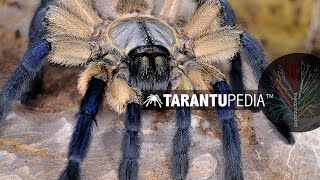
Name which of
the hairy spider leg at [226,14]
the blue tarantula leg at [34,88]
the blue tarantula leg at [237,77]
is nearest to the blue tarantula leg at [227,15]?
the hairy spider leg at [226,14]

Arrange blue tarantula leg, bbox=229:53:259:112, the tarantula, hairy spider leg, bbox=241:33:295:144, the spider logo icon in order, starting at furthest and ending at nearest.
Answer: blue tarantula leg, bbox=229:53:259:112 < hairy spider leg, bbox=241:33:295:144 < the spider logo icon < the tarantula

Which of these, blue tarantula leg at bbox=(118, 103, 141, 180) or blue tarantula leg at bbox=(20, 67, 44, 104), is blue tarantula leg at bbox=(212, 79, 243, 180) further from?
blue tarantula leg at bbox=(20, 67, 44, 104)

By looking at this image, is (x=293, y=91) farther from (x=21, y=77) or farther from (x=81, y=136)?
(x=21, y=77)

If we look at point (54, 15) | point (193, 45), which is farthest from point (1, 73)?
point (193, 45)

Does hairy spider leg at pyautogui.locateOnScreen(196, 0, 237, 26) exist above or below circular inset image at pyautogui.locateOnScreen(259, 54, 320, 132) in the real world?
above

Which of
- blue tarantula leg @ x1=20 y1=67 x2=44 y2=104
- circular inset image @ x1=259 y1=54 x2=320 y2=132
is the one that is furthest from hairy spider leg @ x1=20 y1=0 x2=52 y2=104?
circular inset image @ x1=259 y1=54 x2=320 y2=132

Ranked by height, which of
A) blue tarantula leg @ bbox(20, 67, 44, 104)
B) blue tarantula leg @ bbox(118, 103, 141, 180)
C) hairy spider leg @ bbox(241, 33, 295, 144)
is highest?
hairy spider leg @ bbox(241, 33, 295, 144)

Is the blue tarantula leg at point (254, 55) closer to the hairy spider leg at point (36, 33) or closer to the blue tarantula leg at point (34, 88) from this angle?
the hairy spider leg at point (36, 33)

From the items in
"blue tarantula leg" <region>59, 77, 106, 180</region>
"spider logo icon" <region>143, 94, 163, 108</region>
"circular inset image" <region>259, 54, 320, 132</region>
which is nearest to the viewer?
"blue tarantula leg" <region>59, 77, 106, 180</region>
